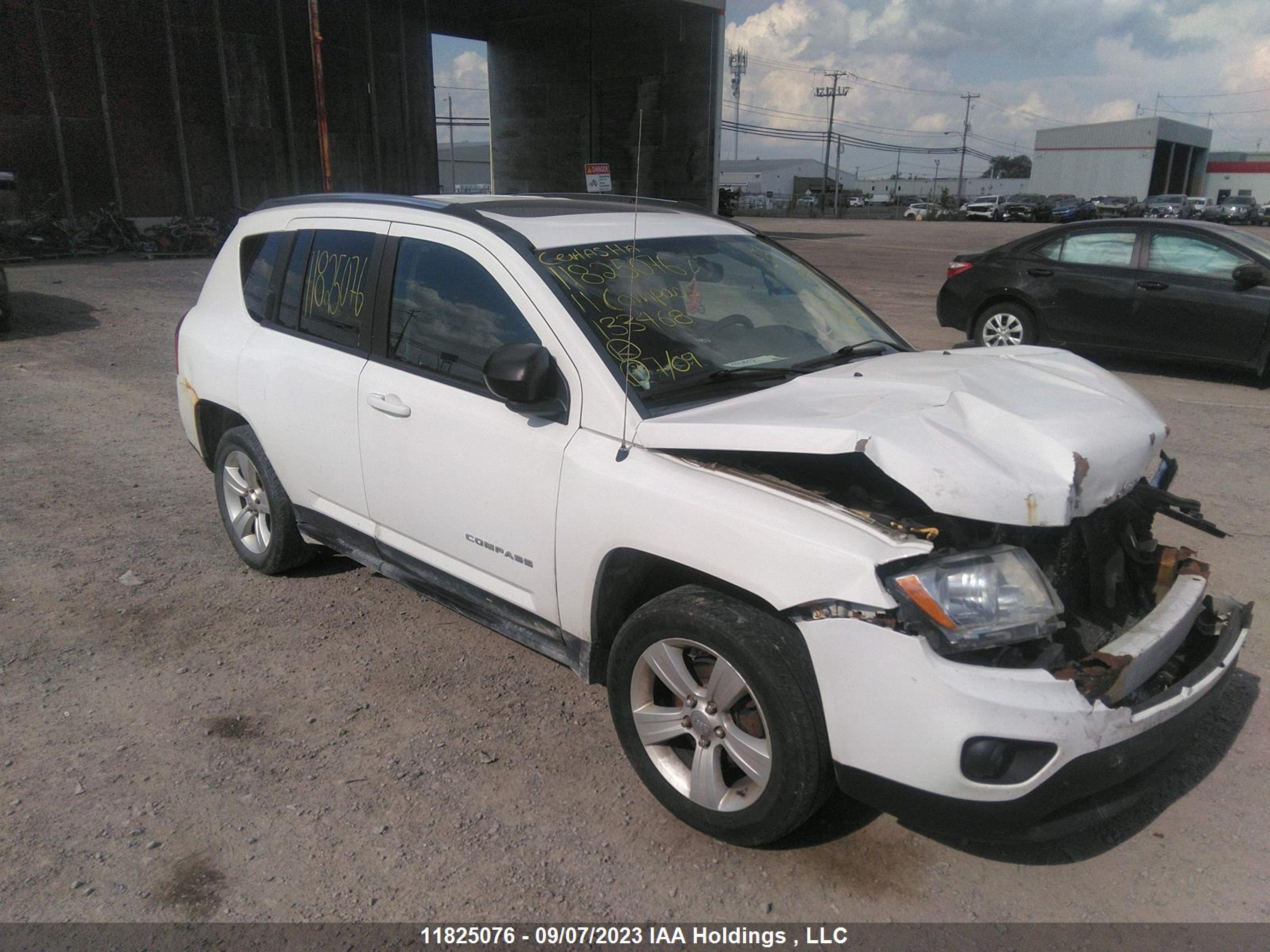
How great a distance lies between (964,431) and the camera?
2727mm

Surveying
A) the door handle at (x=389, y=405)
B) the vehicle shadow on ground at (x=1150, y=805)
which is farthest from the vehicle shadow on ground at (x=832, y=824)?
the door handle at (x=389, y=405)

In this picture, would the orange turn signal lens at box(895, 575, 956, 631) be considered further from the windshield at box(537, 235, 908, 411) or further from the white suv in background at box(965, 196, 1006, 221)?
the white suv in background at box(965, 196, 1006, 221)

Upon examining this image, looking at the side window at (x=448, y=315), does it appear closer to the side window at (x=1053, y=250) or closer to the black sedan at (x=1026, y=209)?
the side window at (x=1053, y=250)

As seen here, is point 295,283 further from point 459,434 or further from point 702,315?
point 702,315

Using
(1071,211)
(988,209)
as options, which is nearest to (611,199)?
(1071,211)

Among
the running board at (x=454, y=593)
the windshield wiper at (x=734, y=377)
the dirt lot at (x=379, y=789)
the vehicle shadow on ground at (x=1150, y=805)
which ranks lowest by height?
the dirt lot at (x=379, y=789)

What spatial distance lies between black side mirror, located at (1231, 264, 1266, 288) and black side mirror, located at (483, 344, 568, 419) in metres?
8.26

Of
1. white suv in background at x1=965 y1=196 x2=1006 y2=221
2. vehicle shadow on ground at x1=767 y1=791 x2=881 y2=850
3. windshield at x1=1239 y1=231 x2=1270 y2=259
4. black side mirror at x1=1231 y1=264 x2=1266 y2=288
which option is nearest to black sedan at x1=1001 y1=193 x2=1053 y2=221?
white suv in background at x1=965 y1=196 x2=1006 y2=221

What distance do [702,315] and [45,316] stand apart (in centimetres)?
1173

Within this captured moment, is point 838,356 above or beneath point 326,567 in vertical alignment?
above

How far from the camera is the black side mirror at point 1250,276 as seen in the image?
8.65 metres

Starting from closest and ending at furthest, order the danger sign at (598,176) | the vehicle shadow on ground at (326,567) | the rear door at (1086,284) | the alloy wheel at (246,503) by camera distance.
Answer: the alloy wheel at (246,503) < the vehicle shadow on ground at (326,567) < the rear door at (1086,284) < the danger sign at (598,176)

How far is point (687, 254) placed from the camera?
12.2ft

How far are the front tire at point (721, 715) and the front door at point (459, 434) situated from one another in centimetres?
45
